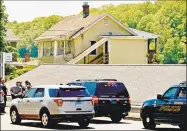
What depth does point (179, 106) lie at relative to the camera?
64.1ft

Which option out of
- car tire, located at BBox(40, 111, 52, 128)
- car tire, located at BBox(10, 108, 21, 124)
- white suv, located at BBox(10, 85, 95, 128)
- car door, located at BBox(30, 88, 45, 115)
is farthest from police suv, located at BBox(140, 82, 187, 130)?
car tire, located at BBox(10, 108, 21, 124)

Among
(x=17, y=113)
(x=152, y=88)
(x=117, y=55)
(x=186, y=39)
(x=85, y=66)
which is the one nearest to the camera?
(x=17, y=113)

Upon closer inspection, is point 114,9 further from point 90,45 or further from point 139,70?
point 139,70

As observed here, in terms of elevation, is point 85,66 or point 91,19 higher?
point 91,19

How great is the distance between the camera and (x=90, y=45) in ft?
210

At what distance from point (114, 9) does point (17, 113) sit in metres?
132

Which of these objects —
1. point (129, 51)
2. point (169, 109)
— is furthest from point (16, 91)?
point (129, 51)

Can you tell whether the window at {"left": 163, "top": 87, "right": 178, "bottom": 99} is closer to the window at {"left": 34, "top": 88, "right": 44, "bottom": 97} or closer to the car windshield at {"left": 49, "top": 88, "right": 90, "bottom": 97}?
the car windshield at {"left": 49, "top": 88, "right": 90, "bottom": 97}

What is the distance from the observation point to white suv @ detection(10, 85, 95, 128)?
67.2ft

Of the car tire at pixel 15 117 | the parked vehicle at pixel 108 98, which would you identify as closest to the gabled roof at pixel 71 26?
the parked vehicle at pixel 108 98

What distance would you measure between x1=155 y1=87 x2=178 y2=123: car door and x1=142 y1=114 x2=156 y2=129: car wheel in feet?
1.43

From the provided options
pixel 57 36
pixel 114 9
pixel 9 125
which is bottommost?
pixel 9 125

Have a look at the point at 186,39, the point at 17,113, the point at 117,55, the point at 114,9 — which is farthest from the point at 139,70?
the point at 114,9

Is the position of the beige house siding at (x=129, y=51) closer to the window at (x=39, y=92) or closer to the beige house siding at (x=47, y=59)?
the beige house siding at (x=47, y=59)
